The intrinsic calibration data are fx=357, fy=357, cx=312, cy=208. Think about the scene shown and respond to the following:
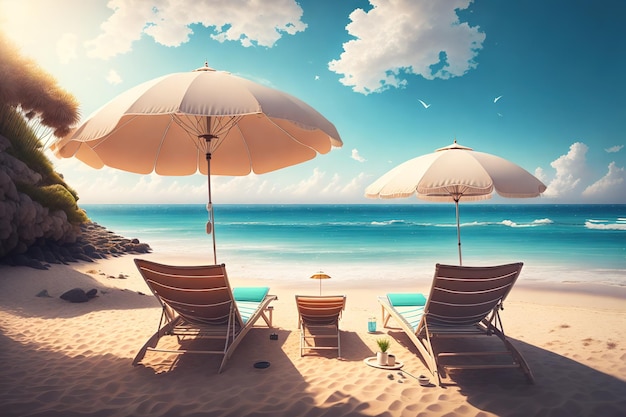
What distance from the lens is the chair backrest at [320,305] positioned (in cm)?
479

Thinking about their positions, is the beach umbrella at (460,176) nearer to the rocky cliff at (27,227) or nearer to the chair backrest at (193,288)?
the chair backrest at (193,288)

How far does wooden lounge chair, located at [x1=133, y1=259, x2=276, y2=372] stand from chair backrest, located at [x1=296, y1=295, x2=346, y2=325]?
86 centimetres

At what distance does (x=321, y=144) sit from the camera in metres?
4.38

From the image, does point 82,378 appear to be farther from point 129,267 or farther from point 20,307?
point 129,267

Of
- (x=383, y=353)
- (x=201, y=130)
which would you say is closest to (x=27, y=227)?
(x=201, y=130)

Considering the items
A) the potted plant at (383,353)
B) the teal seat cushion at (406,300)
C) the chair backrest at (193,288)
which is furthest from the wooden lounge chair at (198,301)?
the teal seat cushion at (406,300)

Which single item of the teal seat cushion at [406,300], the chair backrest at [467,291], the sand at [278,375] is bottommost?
the sand at [278,375]

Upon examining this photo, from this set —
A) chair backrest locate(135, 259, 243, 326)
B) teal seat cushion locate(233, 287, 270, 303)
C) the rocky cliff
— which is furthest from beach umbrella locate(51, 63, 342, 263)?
the rocky cliff

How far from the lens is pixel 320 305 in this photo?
481cm

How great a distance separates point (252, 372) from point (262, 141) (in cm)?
322

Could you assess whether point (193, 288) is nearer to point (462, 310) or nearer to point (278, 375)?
point (278, 375)

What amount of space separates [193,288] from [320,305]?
1.79 m

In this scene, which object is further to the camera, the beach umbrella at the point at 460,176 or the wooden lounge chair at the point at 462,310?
the beach umbrella at the point at 460,176

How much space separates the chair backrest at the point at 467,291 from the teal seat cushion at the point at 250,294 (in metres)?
2.58
